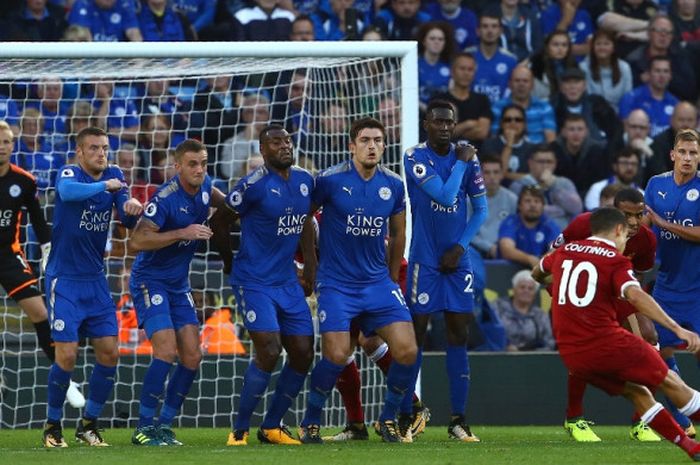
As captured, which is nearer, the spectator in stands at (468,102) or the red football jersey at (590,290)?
the red football jersey at (590,290)

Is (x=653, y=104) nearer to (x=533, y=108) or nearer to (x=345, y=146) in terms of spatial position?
(x=533, y=108)

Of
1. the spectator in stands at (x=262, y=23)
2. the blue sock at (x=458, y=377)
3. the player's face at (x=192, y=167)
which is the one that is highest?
the spectator in stands at (x=262, y=23)

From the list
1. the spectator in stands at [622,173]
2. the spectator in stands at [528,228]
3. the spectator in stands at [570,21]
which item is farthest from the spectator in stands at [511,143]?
the spectator in stands at [570,21]

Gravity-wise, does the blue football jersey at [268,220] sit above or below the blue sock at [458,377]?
above

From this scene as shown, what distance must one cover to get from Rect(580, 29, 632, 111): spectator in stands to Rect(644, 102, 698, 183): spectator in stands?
27.3 inches

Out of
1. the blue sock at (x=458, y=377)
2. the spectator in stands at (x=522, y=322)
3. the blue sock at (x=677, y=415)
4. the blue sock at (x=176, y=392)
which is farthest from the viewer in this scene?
the spectator in stands at (x=522, y=322)

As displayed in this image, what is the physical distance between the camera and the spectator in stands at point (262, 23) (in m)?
17.2

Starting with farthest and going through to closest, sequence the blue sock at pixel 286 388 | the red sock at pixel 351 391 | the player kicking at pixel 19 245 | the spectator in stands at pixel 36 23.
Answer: the spectator in stands at pixel 36 23 → the player kicking at pixel 19 245 → the red sock at pixel 351 391 → the blue sock at pixel 286 388

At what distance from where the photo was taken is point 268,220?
36.2ft

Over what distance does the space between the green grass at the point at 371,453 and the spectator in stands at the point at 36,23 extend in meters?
5.99

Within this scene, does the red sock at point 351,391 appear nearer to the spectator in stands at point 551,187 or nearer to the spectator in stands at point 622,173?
the spectator in stands at point 551,187

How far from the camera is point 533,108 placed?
57.9 feet

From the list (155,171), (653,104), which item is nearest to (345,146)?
(155,171)

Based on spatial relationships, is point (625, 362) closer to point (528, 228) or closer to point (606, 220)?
point (606, 220)
